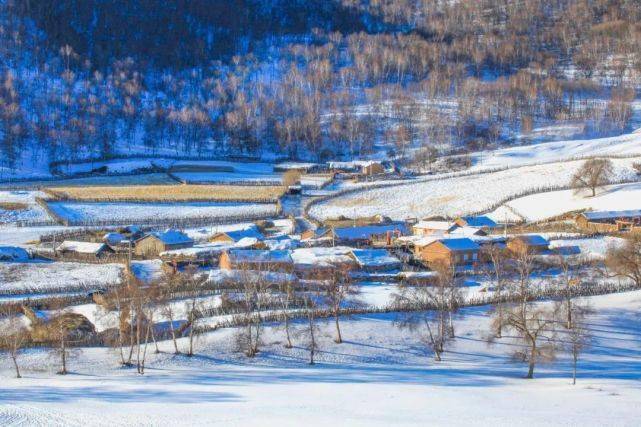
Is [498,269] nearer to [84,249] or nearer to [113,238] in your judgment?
[84,249]

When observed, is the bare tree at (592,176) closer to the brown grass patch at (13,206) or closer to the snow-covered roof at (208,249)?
the snow-covered roof at (208,249)

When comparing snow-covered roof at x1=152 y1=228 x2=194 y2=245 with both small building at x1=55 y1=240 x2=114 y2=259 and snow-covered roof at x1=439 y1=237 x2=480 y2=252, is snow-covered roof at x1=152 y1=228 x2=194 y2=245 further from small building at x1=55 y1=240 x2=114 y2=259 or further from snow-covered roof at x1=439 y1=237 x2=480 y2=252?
snow-covered roof at x1=439 y1=237 x2=480 y2=252

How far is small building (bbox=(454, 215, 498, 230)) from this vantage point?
177 feet

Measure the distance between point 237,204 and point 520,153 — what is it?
119 feet

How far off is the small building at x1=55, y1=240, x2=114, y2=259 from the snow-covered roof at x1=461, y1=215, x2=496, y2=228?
76.7 feet

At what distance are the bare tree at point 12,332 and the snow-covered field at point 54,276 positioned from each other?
4859 millimetres

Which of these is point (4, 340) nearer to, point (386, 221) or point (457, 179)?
point (386, 221)

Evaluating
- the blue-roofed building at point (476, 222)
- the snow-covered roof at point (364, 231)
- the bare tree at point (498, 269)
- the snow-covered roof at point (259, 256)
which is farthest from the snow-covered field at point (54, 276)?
the blue-roofed building at point (476, 222)

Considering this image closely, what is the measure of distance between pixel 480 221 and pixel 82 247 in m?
26.3

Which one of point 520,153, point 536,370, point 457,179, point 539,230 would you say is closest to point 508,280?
point 536,370

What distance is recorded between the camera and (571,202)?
60.5 metres

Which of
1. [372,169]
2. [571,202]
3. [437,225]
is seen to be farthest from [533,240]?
[372,169]

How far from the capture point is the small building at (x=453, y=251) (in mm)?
44056

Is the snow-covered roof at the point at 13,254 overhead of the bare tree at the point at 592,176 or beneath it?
beneath
